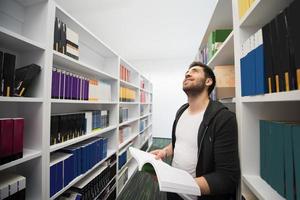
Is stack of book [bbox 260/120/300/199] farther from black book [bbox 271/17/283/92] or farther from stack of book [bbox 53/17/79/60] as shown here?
stack of book [bbox 53/17/79/60]

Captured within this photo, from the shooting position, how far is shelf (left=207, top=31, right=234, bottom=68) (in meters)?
1.11

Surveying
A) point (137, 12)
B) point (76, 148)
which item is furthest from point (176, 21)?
point (76, 148)

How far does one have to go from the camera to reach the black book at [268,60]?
631 mm

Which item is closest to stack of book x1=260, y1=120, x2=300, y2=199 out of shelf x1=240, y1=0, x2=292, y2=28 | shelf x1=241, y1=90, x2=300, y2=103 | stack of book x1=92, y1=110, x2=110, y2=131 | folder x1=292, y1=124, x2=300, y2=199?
folder x1=292, y1=124, x2=300, y2=199

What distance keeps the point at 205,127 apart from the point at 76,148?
123 cm

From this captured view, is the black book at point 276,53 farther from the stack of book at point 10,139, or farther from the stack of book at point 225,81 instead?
the stack of book at point 10,139

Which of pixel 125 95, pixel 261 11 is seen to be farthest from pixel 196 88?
pixel 125 95

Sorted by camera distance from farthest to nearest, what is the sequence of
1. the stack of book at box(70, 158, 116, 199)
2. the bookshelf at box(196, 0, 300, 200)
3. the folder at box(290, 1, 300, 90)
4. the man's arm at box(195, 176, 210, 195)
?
the stack of book at box(70, 158, 116, 199) → the man's arm at box(195, 176, 210, 195) → the bookshelf at box(196, 0, 300, 200) → the folder at box(290, 1, 300, 90)

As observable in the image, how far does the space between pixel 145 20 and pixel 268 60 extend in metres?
2.74

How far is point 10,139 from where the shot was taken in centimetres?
92

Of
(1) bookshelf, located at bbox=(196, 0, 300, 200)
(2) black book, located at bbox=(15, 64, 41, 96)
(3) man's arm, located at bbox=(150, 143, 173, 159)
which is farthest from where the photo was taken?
(3) man's arm, located at bbox=(150, 143, 173, 159)

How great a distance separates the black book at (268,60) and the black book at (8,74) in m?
1.33

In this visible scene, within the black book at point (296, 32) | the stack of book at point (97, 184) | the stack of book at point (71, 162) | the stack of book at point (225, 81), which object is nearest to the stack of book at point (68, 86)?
the stack of book at point (71, 162)

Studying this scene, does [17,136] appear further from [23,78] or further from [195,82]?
[195,82]
